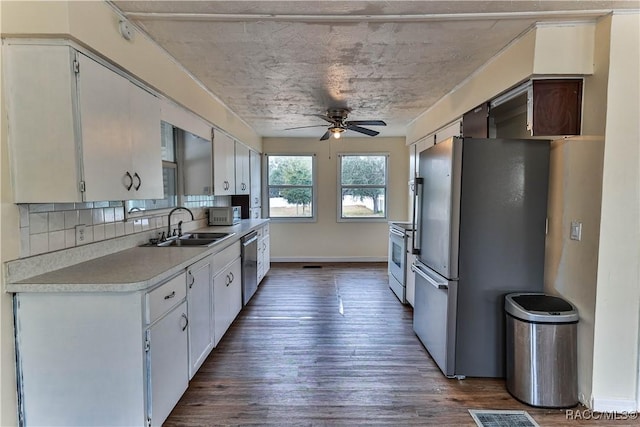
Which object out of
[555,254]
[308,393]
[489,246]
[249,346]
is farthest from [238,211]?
[555,254]

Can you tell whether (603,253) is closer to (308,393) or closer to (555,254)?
(555,254)

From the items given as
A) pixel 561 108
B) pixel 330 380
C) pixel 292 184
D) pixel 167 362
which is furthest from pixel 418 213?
pixel 292 184

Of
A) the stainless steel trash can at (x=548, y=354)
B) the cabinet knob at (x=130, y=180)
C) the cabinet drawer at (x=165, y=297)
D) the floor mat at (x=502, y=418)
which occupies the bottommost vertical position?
the floor mat at (x=502, y=418)

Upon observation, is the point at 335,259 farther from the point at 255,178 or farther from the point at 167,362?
the point at 167,362

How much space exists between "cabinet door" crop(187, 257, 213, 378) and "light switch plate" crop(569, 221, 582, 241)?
262 cm

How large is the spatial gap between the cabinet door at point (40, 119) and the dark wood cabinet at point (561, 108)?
280 centimetres

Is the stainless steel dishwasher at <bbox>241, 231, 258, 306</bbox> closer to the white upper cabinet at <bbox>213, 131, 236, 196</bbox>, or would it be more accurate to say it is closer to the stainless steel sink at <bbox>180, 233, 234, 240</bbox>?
the stainless steel sink at <bbox>180, 233, 234, 240</bbox>

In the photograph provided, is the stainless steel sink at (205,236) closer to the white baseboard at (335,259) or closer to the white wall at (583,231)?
the white wall at (583,231)

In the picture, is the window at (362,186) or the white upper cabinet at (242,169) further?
the window at (362,186)

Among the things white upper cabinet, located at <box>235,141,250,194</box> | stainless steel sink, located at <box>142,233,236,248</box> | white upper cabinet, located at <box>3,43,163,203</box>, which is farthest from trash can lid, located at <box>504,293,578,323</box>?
white upper cabinet, located at <box>235,141,250,194</box>

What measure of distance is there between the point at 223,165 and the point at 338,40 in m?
2.24

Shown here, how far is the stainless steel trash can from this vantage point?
2.09m

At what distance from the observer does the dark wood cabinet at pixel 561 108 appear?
2.15 m

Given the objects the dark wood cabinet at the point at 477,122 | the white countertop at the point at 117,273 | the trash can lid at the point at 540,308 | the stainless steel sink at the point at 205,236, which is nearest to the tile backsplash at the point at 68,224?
the white countertop at the point at 117,273
